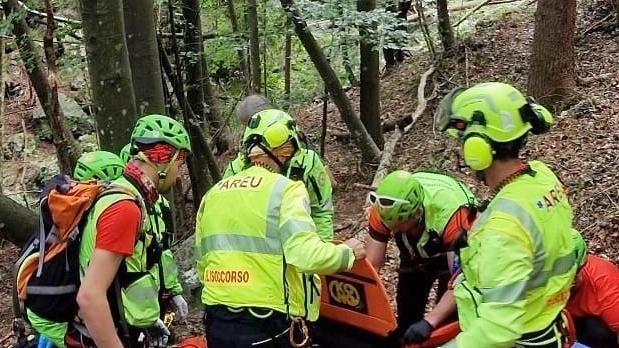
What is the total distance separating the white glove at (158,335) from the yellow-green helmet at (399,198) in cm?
147


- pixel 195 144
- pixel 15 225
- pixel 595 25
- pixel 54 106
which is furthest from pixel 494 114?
pixel 595 25

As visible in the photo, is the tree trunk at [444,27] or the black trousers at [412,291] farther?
the tree trunk at [444,27]

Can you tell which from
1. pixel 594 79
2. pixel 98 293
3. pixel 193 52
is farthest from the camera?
pixel 193 52

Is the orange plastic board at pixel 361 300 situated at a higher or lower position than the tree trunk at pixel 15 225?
higher

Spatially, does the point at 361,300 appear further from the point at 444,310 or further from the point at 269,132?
the point at 269,132

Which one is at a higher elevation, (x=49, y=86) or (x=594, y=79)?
(x=49, y=86)

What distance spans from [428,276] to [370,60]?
6.29 metres

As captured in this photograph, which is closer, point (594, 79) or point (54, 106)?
point (54, 106)

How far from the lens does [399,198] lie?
4.21 meters

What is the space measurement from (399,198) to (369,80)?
7.01 m

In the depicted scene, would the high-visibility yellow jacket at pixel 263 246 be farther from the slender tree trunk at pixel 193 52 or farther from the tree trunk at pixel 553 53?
the slender tree trunk at pixel 193 52

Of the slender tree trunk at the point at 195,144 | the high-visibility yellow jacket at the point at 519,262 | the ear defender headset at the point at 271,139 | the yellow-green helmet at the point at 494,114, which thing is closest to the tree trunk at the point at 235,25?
the slender tree trunk at the point at 195,144

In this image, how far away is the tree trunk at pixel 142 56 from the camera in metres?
6.03

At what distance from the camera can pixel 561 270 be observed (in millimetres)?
2879
